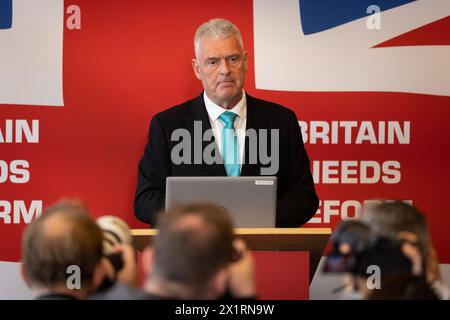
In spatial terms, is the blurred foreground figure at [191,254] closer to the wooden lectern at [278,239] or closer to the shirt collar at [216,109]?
the wooden lectern at [278,239]

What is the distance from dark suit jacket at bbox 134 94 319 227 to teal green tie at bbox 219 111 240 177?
0.06 meters

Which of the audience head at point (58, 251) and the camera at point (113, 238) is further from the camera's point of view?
the camera at point (113, 238)

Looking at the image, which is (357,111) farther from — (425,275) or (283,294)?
(425,275)

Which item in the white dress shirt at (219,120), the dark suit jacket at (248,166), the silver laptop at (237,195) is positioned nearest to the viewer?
the silver laptop at (237,195)

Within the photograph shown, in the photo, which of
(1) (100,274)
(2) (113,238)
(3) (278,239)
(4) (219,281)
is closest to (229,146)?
(3) (278,239)

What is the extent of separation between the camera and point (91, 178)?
588 cm

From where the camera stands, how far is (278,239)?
3.87 m

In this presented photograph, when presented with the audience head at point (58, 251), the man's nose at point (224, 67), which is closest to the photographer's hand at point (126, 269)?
the audience head at point (58, 251)

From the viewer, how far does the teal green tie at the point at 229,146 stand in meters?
4.99

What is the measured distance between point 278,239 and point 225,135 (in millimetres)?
1355

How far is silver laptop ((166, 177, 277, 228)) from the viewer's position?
13.3 feet

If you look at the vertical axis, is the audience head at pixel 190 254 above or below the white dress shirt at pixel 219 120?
below

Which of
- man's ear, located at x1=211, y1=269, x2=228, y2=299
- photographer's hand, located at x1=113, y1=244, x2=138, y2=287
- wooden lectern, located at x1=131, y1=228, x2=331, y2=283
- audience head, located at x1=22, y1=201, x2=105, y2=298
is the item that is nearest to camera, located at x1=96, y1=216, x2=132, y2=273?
photographer's hand, located at x1=113, y1=244, x2=138, y2=287

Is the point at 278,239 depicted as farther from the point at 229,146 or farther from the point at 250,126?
the point at 250,126
